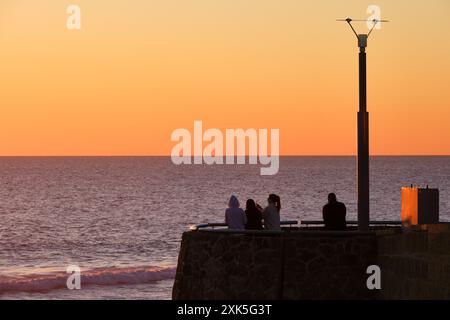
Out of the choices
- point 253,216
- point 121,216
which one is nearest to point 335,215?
point 253,216

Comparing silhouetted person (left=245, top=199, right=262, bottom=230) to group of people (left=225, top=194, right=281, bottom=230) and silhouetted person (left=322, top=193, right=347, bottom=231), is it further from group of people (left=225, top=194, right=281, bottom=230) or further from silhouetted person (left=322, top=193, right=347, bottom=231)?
silhouetted person (left=322, top=193, right=347, bottom=231)

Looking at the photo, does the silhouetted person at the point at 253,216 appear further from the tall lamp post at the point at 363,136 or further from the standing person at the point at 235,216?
the tall lamp post at the point at 363,136

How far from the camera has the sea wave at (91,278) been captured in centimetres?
5605

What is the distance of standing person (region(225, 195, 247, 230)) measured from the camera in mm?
27281

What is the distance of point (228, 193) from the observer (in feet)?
457

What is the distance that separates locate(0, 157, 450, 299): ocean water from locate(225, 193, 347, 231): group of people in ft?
76.0

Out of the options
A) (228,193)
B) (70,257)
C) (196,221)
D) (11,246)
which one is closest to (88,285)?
(70,257)

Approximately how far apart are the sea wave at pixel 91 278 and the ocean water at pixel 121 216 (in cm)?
5

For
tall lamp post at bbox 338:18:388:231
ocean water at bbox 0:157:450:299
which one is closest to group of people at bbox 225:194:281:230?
tall lamp post at bbox 338:18:388:231

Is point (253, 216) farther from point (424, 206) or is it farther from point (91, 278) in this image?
point (91, 278)

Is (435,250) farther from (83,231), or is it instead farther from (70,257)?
(83,231)

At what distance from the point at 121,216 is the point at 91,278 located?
46.4 metres

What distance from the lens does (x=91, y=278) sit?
58.7 meters

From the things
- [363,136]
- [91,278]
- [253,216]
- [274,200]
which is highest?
[363,136]
